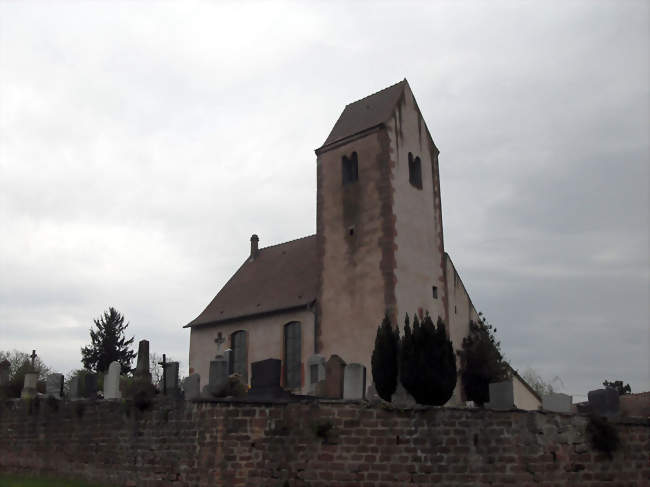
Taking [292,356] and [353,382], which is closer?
[353,382]

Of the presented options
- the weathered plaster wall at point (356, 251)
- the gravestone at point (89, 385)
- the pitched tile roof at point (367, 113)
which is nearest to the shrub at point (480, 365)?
the weathered plaster wall at point (356, 251)

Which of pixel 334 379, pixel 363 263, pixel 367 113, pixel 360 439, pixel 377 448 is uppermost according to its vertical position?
pixel 367 113

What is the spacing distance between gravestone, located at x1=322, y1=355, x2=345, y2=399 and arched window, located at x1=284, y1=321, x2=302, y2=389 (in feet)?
42.1

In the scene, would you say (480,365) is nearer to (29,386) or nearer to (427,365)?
(427,365)

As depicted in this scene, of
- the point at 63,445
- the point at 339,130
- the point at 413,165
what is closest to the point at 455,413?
the point at 63,445

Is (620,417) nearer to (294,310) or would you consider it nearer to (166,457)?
(166,457)

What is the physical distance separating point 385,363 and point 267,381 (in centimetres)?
619

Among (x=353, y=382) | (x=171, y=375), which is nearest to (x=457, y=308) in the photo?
(x=171, y=375)

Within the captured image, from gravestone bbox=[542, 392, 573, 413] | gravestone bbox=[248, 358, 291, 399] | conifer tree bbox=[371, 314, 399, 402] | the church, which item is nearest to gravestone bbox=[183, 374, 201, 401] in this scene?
gravestone bbox=[248, 358, 291, 399]

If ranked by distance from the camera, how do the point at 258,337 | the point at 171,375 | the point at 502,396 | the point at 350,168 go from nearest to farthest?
the point at 502,396
the point at 171,375
the point at 350,168
the point at 258,337

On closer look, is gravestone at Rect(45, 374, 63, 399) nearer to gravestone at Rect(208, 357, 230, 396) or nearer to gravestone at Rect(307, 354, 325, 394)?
gravestone at Rect(208, 357, 230, 396)

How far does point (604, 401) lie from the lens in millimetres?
16312

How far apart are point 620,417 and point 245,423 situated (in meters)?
8.63

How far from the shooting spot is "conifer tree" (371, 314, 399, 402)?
2123 centimetres
